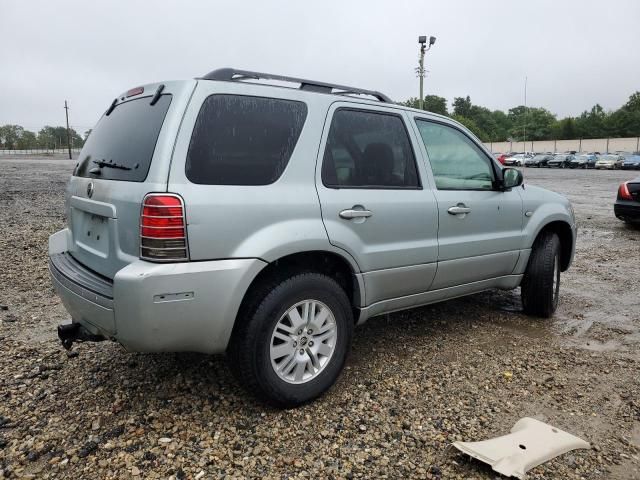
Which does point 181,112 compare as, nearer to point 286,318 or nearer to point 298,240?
point 298,240

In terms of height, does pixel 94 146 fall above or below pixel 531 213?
above

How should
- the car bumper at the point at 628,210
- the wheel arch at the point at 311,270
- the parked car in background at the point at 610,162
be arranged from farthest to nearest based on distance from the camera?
the parked car in background at the point at 610,162 → the car bumper at the point at 628,210 → the wheel arch at the point at 311,270

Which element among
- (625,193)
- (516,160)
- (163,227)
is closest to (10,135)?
(516,160)

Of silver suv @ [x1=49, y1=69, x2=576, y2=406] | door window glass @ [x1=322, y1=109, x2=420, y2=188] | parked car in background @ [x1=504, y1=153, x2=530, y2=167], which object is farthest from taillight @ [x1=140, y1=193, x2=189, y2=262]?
parked car in background @ [x1=504, y1=153, x2=530, y2=167]

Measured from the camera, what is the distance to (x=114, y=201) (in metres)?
2.67

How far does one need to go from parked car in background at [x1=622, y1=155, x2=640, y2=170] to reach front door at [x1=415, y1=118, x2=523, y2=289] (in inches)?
1708

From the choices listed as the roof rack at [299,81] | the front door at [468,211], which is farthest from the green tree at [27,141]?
the front door at [468,211]

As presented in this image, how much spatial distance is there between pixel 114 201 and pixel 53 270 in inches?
35.7

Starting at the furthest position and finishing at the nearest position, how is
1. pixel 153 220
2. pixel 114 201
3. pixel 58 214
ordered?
pixel 58 214 → pixel 114 201 → pixel 153 220

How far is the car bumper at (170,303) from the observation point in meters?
2.44

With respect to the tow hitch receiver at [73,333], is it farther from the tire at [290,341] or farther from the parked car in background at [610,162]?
the parked car in background at [610,162]

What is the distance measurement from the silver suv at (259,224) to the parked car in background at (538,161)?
51709 millimetres

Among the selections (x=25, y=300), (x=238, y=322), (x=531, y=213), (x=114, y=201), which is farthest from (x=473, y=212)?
(x=25, y=300)

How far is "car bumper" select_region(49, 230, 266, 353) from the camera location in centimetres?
244
